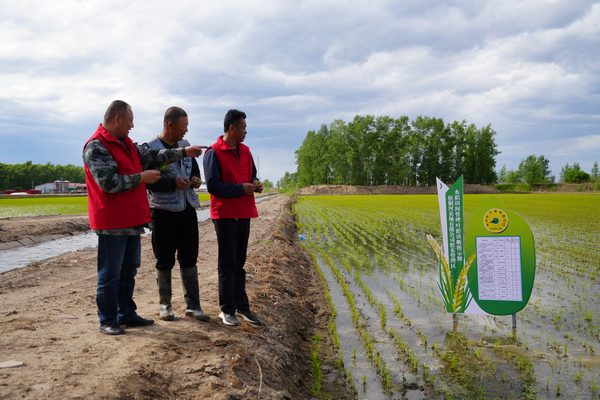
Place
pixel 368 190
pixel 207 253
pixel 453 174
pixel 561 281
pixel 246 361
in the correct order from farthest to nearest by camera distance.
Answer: pixel 453 174
pixel 368 190
pixel 207 253
pixel 561 281
pixel 246 361

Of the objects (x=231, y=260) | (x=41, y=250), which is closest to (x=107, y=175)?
(x=231, y=260)

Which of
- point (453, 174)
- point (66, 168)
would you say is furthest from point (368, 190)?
point (66, 168)

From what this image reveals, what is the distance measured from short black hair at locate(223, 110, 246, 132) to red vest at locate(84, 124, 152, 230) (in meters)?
0.92

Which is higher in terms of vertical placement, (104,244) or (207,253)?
(104,244)

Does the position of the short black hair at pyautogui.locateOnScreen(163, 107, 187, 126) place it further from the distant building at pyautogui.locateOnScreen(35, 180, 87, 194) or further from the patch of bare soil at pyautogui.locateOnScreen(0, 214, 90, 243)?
the distant building at pyautogui.locateOnScreen(35, 180, 87, 194)

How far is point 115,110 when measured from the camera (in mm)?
3229

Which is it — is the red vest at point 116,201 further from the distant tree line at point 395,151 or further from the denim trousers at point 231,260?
the distant tree line at point 395,151

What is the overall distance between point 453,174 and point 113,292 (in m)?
73.9

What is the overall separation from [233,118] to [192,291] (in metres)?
1.75

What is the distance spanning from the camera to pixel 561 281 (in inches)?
271

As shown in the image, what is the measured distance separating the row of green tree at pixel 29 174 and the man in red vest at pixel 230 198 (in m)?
105

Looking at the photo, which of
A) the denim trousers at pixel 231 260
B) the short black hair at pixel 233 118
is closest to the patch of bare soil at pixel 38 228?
the denim trousers at pixel 231 260

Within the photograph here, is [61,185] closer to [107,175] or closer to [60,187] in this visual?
[60,187]

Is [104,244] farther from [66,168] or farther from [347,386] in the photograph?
[66,168]
